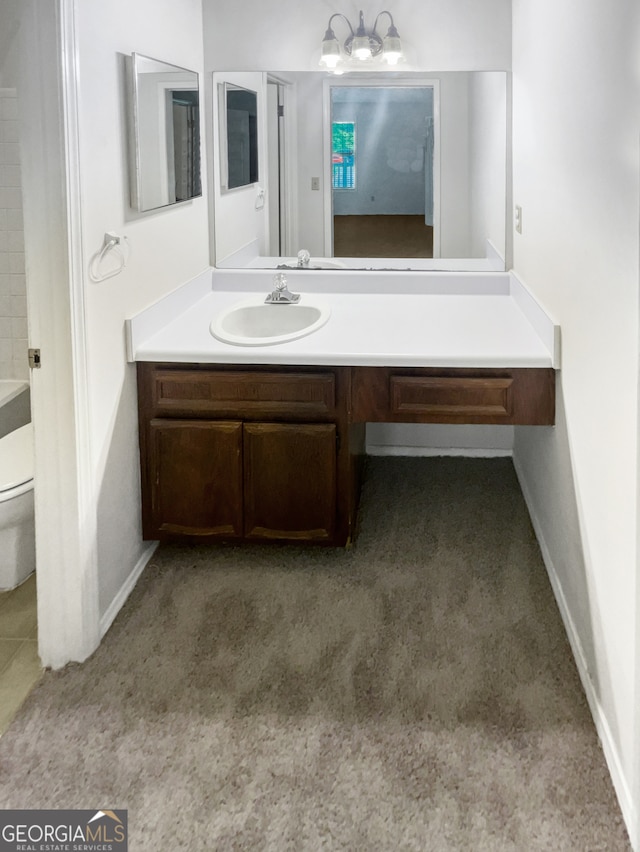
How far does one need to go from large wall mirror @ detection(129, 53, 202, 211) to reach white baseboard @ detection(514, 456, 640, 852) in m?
1.69

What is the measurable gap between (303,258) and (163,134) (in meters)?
0.91

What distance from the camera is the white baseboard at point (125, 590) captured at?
2.36 meters

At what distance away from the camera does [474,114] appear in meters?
3.31

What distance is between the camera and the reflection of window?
337 cm

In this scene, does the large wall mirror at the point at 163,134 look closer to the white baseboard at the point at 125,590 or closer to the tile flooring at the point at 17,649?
the white baseboard at the point at 125,590

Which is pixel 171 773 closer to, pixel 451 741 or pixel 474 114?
pixel 451 741

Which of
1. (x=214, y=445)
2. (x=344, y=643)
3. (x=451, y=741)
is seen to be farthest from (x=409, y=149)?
(x=451, y=741)

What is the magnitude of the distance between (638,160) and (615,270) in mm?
241

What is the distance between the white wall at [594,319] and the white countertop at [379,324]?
0.20 m

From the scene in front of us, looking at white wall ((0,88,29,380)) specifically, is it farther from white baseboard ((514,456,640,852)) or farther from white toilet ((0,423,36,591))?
white baseboard ((514,456,640,852))

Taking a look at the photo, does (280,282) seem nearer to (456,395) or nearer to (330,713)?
(456,395)

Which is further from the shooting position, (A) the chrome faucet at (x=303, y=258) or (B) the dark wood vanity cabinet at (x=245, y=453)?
(A) the chrome faucet at (x=303, y=258)

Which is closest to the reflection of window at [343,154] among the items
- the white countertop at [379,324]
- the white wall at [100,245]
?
the white countertop at [379,324]

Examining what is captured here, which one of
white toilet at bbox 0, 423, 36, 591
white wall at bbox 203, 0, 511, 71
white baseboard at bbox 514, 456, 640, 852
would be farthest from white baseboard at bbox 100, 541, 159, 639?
white wall at bbox 203, 0, 511, 71
